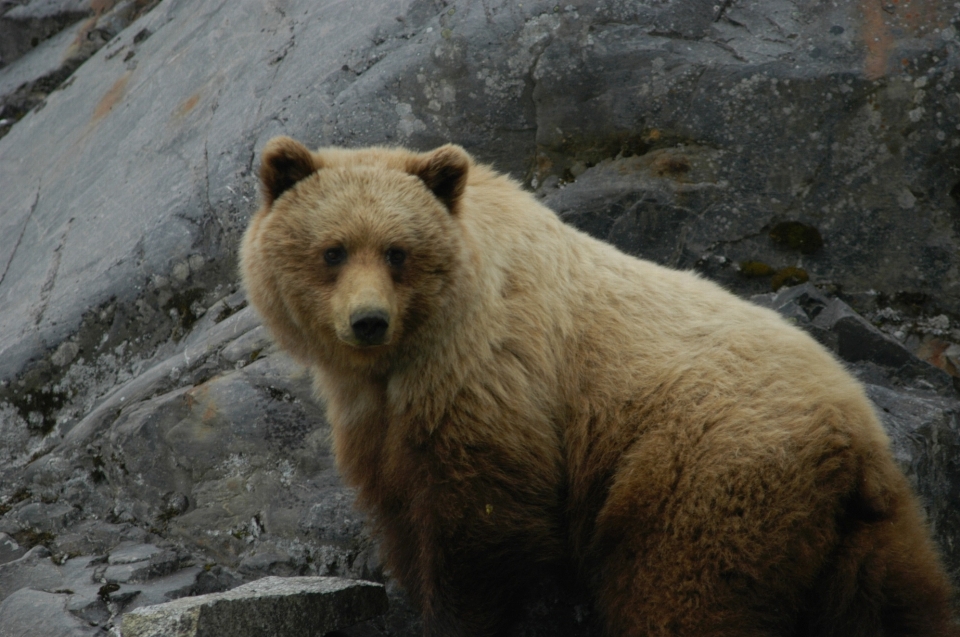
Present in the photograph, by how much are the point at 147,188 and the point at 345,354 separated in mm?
4352

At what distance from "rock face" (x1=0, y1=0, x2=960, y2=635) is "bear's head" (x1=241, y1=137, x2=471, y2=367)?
1713 millimetres

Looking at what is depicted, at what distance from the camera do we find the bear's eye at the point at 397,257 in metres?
4.83

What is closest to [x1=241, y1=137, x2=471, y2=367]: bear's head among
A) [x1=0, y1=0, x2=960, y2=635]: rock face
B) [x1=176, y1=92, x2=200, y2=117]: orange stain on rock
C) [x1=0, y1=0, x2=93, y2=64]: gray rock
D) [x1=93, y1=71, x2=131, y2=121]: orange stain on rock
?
[x1=0, y1=0, x2=960, y2=635]: rock face

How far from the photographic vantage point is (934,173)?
6.96 meters

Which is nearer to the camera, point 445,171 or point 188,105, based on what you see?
point 445,171

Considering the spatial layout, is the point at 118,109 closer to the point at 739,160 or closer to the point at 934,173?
the point at 739,160

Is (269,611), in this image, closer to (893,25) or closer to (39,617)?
(39,617)

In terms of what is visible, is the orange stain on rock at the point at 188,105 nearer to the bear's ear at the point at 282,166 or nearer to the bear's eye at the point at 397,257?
the bear's ear at the point at 282,166

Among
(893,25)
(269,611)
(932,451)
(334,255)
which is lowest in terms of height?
(932,451)

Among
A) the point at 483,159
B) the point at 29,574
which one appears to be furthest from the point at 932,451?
the point at 29,574

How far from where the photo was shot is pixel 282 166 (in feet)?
16.4

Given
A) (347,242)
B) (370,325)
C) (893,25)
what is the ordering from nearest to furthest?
(370,325) < (347,242) < (893,25)

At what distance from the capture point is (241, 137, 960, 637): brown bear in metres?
4.37

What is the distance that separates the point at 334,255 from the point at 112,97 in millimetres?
6333
